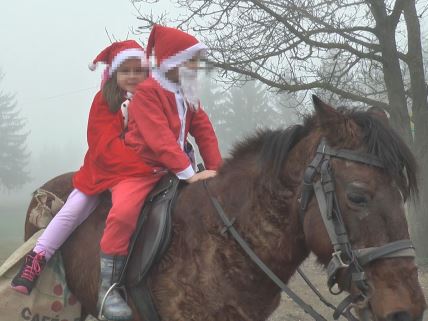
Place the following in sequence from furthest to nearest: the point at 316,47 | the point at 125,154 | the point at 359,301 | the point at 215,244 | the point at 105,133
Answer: the point at 316,47 < the point at 105,133 < the point at 125,154 < the point at 215,244 < the point at 359,301

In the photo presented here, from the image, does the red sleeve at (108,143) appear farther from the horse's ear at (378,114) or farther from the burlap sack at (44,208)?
the horse's ear at (378,114)

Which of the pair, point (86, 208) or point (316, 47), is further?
point (316, 47)

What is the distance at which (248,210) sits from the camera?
9.15ft

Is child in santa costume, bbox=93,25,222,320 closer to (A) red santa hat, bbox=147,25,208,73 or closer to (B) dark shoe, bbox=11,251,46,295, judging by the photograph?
(A) red santa hat, bbox=147,25,208,73

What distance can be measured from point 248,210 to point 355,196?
0.69 meters

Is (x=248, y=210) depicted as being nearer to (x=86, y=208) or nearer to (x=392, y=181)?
Answer: (x=392, y=181)

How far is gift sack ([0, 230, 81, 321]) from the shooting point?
3398 millimetres

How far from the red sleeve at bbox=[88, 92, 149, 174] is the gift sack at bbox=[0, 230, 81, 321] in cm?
80

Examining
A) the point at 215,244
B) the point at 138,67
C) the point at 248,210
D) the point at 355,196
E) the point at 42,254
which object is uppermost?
the point at 138,67

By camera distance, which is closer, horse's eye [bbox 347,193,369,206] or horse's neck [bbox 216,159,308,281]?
horse's eye [bbox 347,193,369,206]

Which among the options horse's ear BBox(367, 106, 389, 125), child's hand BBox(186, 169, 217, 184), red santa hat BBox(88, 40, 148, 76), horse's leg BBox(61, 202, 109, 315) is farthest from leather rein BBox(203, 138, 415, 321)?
red santa hat BBox(88, 40, 148, 76)

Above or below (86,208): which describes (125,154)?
above

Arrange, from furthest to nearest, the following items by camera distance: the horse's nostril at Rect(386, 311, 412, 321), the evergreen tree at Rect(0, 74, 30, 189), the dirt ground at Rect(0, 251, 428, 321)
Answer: the evergreen tree at Rect(0, 74, 30, 189), the dirt ground at Rect(0, 251, 428, 321), the horse's nostril at Rect(386, 311, 412, 321)

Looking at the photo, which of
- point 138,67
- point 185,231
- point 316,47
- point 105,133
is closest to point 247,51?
point 316,47
